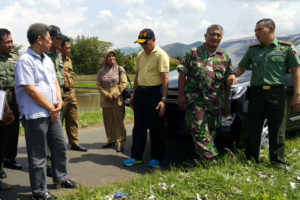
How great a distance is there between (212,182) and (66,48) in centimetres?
311

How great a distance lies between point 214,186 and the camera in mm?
3037

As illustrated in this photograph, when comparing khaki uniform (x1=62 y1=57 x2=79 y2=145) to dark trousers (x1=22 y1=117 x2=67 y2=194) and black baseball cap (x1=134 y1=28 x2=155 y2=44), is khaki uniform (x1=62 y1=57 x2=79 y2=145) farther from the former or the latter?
dark trousers (x1=22 y1=117 x2=67 y2=194)

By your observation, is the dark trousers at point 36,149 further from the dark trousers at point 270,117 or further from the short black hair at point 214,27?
the dark trousers at point 270,117

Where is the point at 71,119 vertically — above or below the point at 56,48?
below

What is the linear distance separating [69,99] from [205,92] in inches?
93.7

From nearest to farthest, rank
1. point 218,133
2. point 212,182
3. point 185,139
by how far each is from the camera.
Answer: point 212,182 → point 218,133 → point 185,139

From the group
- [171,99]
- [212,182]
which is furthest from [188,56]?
[212,182]

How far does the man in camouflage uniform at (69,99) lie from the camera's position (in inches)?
190

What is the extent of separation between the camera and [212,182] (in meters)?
3.10

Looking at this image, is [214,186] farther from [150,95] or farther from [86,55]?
[86,55]

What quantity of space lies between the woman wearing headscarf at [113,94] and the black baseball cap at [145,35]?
114cm

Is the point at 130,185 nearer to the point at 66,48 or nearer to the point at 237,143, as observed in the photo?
the point at 237,143

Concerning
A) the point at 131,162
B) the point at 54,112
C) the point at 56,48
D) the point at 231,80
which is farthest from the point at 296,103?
the point at 56,48

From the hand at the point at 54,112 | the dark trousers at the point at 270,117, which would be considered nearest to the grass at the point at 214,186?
the dark trousers at the point at 270,117
